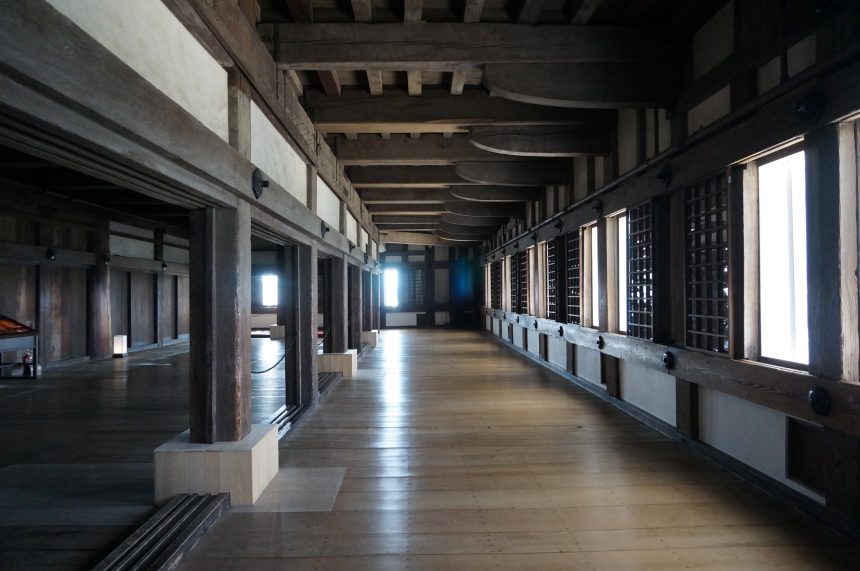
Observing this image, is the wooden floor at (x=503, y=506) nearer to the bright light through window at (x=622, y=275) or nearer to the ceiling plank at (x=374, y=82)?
the bright light through window at (x=622, y=275)

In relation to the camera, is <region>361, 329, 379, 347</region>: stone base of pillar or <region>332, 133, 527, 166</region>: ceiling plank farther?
<region>361, 329, 379, 347</region>: stone base of pillar

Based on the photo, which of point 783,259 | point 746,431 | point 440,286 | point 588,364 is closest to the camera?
point 783,259

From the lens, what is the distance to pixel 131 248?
10.7 m

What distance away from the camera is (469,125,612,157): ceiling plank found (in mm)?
5289

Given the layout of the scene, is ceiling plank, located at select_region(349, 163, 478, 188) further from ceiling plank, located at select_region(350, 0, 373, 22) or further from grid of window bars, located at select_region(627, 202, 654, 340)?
ceiling plank, located at select_region(350, 0, 373, 22)

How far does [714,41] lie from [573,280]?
3.83 meters

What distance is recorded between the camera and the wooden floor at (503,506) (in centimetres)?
244

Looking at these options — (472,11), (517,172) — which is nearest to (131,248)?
(517,172)

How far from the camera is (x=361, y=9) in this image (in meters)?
3.51

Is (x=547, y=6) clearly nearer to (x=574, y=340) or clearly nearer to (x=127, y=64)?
(x=127, y=64)

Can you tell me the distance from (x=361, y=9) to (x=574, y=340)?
189 inches

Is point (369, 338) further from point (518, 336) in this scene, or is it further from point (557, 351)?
point (557, 351)

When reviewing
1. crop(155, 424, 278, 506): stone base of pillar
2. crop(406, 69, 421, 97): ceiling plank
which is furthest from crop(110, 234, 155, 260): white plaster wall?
crop(155, 424, 278, 506): stone base of pillar

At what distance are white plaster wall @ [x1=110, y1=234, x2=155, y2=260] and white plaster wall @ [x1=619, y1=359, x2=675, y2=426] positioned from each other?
985 cm
